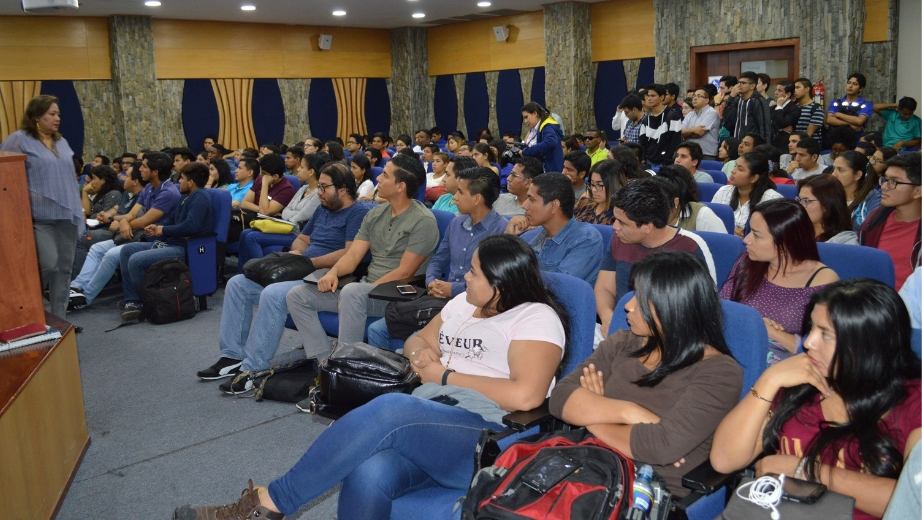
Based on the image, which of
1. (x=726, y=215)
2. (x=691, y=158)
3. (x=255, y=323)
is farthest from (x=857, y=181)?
(x=255, y=323)

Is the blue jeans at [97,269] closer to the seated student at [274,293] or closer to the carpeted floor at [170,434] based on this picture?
the carpeted floor at [170,434]

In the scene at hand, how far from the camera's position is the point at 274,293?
3.91 metres

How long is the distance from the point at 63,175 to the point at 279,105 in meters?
9.11

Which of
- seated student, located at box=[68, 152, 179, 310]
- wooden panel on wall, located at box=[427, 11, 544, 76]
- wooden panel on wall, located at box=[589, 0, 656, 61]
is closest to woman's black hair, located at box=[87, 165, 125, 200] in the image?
seated student, located at box=[68, 152, 179, 310]

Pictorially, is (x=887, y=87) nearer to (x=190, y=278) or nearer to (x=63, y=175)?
(x=190, y=278)

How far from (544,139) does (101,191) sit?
14.1ft

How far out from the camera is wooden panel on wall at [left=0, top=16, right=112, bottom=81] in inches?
416

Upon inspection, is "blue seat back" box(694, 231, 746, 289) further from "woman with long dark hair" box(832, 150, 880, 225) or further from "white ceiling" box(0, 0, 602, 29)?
"white ceiling" box(0, 0, 602, 29)

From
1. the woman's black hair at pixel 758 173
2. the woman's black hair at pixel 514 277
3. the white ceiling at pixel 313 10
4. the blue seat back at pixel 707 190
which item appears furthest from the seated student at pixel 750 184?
the white ceiling at pixel 313 10

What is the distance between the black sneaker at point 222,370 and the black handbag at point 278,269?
0.48 m

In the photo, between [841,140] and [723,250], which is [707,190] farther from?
[841,140]

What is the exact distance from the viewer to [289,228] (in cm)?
577

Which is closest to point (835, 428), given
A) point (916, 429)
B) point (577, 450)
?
point (916, 429)

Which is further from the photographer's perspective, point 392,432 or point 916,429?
point 392,432
